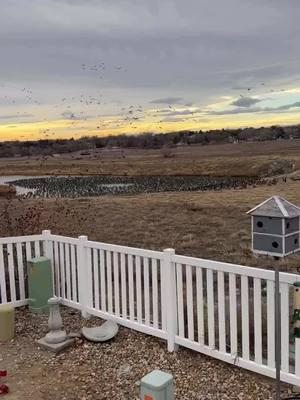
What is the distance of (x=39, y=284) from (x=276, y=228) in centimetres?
356

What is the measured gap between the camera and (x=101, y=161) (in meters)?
65.4

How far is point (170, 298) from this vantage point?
182 inches

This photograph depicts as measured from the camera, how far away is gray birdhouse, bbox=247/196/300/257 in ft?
10.5

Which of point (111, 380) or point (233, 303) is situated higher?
point (233, 303)

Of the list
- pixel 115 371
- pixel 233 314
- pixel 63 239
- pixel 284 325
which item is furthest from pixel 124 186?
pixel 284 325

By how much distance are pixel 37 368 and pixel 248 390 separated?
1897mm

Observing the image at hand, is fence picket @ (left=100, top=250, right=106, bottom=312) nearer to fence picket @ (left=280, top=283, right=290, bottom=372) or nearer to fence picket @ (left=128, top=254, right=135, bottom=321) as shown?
fence picket @ (left=128, top=254, right=135, bottom=321)

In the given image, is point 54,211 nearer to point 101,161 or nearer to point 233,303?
point 233,303

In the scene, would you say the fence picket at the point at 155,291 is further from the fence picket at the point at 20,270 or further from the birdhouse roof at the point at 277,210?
the fence picket at the point at 20,270

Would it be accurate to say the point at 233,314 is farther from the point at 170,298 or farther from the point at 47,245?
the point at 47,245

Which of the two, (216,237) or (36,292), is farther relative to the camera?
(216,237)

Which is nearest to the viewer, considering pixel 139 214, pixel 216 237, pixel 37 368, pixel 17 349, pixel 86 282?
pixel 37 368

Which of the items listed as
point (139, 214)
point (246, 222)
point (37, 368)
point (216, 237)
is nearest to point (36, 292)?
point (37, 368)

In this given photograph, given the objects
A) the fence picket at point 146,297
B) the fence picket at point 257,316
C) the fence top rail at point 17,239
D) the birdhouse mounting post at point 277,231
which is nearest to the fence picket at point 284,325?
the fence picket at point 257,316
